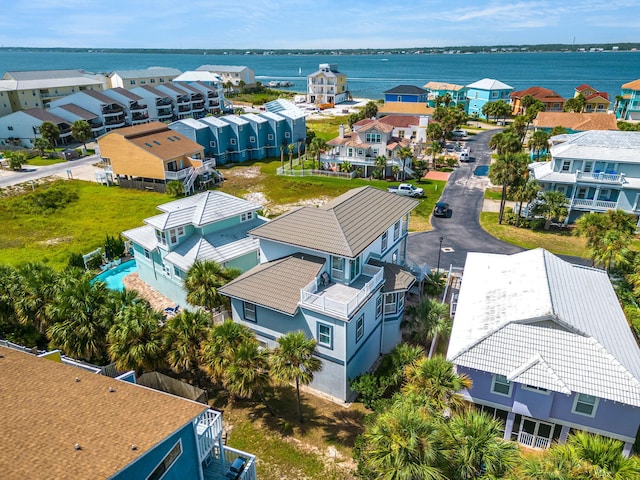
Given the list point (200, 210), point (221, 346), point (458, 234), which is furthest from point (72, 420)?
point (458, 234)

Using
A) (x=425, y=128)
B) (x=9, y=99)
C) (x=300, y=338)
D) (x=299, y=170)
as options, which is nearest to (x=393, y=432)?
(x=300, y=338)

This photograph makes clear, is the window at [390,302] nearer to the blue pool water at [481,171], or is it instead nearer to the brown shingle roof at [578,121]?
the blue pool water at [481,171]

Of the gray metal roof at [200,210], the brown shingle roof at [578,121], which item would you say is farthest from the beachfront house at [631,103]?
the gray metal roof at [200,210]

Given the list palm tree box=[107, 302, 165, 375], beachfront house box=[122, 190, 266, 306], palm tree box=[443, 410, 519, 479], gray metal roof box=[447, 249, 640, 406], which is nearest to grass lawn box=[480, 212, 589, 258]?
gray metal roof box=[447, 249, 640, 406]

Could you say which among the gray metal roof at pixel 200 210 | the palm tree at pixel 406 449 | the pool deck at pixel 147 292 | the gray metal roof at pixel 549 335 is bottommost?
the pool deck at pixel 147 292

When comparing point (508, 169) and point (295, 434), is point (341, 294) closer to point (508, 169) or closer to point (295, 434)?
point (295, 434)

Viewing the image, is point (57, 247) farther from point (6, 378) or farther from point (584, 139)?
point (584, 139)

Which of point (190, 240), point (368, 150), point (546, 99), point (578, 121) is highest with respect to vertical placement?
point (546, 99)
